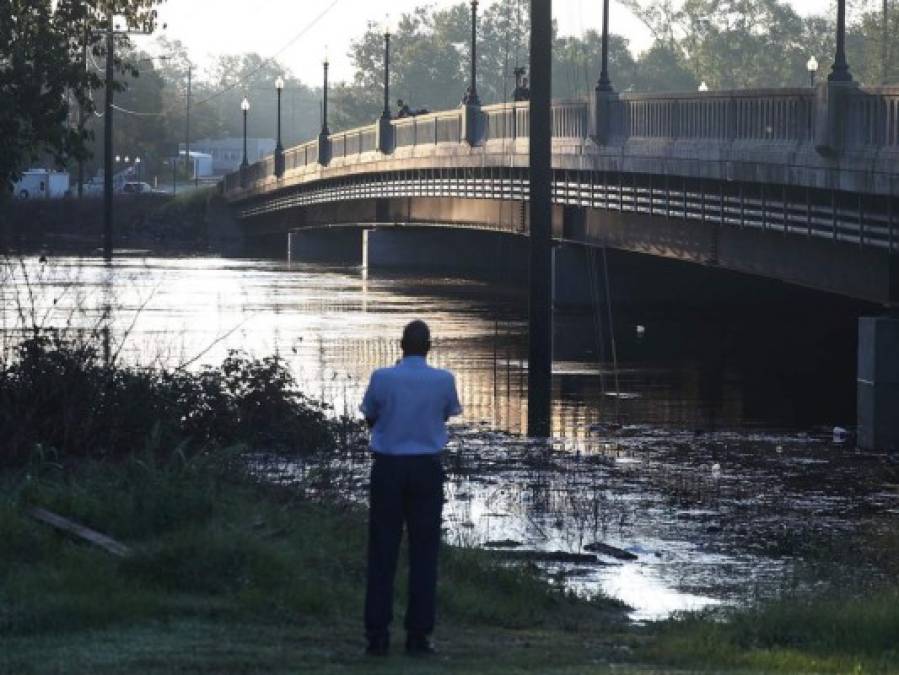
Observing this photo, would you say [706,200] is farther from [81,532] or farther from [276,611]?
[276,611]

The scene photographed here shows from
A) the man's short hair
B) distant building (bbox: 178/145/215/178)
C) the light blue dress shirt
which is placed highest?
distant building (bbox: 178/145/215/178)

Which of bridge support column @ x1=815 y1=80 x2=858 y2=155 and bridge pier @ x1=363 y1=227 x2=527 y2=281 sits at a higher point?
bridge support column @ x1=815 y1=80 x2=858 y2=155

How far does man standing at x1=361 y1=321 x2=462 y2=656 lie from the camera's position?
1116cm

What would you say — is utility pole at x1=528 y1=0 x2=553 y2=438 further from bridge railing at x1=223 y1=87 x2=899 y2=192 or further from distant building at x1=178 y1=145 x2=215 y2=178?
distant building at x1=178 y1=145 x2=215 y2=178

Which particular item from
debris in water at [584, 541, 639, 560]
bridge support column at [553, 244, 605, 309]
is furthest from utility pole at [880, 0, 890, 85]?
debris in water at [584, 541, 639, 560]

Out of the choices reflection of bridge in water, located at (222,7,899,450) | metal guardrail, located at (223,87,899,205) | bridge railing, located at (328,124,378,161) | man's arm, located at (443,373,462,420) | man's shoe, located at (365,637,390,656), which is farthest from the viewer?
bridge railing, located at (328,124,378,161)

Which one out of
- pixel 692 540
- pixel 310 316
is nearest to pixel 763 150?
pixel 310 316

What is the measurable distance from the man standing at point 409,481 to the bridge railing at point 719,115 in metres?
22.4

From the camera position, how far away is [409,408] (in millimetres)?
11164

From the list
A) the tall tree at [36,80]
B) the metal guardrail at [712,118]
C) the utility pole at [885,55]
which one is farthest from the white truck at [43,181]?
the tall tree at [36,80]

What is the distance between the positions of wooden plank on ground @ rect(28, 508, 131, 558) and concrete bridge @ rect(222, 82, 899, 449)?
1365cm

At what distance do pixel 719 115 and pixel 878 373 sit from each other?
10.7 meters

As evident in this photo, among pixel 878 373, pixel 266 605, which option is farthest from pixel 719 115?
pixel 266 605

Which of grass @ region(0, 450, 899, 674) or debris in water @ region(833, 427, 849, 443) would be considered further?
debris in water @ region(833, 427, 849, 443)
